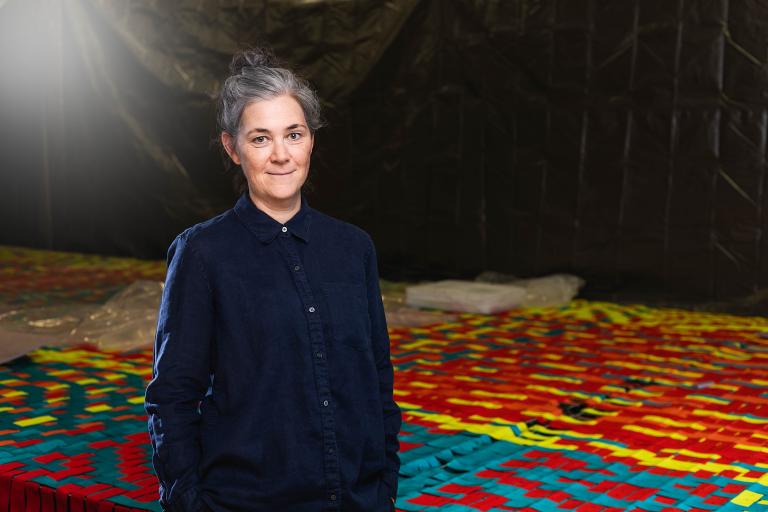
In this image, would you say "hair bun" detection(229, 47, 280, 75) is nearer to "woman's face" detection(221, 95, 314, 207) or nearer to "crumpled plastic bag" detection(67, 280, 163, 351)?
"woman's face" detection(221, 95, 314, 207)

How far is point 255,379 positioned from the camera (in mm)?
1256

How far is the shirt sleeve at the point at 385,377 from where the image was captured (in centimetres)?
135

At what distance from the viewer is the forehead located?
1290mm

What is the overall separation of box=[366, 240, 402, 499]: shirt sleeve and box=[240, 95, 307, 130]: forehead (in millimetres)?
213

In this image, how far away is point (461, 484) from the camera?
182 cm

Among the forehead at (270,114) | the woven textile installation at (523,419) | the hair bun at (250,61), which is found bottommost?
the woven textile installation at (523,419)

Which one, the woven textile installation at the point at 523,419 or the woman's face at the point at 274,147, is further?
the woven textile installation at the point at 523,419

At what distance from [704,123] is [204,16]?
252 centimetres

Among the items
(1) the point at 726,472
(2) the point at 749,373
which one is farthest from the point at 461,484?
(2) the point at 749,373

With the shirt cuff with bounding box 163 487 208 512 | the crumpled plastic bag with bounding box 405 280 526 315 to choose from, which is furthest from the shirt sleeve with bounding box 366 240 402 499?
the crumpled plastic bag with bounding box 405 280 526 315

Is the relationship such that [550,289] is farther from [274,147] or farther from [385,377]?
[274,147]

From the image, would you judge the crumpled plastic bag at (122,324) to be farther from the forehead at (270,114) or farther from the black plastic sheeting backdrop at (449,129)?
the forehead at (270,114)

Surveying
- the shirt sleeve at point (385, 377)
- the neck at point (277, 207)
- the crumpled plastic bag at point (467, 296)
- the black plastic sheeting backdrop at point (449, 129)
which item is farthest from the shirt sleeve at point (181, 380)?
the black plastic sheeting backdrop at point (449, 129)

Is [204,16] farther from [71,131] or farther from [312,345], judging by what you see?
[312,345]
